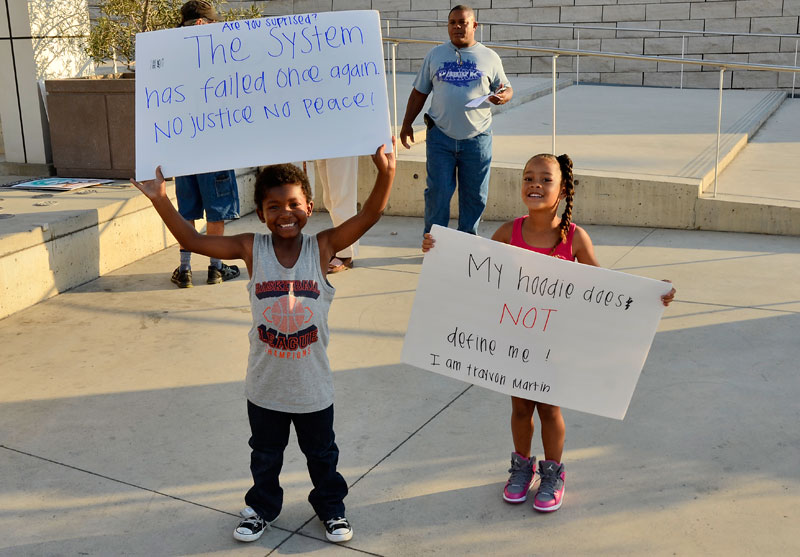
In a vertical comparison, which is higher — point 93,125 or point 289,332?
point 93,125

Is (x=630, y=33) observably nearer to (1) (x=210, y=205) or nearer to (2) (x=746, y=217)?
(2) (x=746, y=217)

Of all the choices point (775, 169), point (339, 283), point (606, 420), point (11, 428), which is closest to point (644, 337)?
point (606, 420)

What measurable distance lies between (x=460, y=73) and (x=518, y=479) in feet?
10.8

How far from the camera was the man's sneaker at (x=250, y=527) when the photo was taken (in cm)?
319

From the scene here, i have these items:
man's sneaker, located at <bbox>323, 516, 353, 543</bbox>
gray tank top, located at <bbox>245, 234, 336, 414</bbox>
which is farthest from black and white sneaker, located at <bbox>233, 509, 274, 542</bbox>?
gray tank top, located at <bbox>245, 234, 336, 414</bbox>

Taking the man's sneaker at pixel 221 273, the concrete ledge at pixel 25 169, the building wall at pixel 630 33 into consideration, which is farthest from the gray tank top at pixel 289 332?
the building wall at pixel 630 33

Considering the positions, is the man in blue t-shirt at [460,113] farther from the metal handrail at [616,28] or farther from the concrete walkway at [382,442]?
the metal handrail at [616,28]

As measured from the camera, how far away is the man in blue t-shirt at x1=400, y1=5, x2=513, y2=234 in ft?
19.7

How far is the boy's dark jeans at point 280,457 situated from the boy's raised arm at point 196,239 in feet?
1.73

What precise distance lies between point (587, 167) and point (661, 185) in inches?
30.7

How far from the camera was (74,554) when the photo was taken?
3.15 metres

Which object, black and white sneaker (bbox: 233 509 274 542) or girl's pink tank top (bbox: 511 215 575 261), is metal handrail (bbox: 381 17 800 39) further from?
black and white sneaker (bbox: 233 509 274 542)

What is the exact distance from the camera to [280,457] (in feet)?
10.6

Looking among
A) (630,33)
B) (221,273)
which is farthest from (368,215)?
(630,33)
